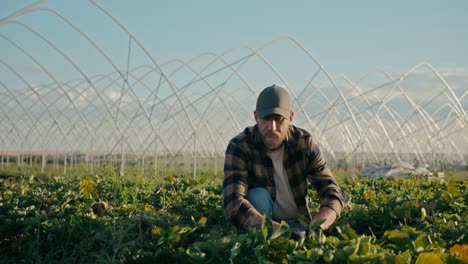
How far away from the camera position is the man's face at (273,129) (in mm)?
3648

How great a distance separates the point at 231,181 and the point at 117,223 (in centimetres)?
109

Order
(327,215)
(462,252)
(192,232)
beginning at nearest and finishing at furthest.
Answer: (462,252) < (327,215) < (192,232)

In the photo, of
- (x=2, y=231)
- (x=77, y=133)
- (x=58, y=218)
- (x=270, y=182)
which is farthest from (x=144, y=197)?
(x=77, y=133)

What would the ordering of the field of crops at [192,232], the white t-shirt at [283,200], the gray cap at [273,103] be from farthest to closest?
the white t-shirt at [283,200]
the gray cap at [273,103]
the field of crops at [192,232]

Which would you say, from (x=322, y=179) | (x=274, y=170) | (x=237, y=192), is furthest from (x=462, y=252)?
(x=274, y=170)

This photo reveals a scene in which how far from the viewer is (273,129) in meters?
3.65

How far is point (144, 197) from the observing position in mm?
5625

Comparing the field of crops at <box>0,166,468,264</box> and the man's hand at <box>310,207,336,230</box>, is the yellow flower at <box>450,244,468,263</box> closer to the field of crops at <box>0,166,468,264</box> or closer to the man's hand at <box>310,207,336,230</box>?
the field of crops at <box>0,166,468,264</box>

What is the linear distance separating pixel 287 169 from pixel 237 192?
54 centimetres

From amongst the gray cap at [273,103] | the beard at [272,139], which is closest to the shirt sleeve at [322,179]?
the beard at [272,139]

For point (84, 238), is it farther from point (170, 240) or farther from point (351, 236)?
point (351, 236)

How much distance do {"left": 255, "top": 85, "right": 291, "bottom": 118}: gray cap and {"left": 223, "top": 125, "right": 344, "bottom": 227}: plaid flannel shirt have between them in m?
0.31

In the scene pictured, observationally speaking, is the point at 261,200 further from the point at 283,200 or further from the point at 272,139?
the point at 272,139

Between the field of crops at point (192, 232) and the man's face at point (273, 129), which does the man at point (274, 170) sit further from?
the field of crops at point (192, 232)
